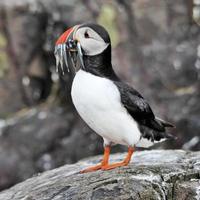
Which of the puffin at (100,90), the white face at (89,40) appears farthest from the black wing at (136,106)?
the white face at (89,40)

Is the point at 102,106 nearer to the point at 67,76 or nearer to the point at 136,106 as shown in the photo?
the point at 136,106

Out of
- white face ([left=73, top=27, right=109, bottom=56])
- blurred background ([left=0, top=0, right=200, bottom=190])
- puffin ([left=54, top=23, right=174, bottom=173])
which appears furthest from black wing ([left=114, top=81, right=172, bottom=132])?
blurred background ([left=0, top=0, right=200, bottom=190])

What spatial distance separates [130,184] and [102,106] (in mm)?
784

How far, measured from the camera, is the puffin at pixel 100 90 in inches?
214

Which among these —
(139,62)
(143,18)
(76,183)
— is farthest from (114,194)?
(143,18)

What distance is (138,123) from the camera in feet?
18.9

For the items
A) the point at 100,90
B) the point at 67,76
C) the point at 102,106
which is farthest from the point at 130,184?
the point at 67,76

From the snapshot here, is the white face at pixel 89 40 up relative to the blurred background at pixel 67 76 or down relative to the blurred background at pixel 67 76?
up

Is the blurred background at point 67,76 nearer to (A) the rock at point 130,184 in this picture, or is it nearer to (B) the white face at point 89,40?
(A) the rock at point 130,184

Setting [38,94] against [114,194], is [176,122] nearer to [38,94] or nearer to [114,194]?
[38,94]

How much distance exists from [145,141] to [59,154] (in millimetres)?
6065

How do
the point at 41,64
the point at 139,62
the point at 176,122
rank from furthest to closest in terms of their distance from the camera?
1. the point at 41,64
2. the point at 139,62
3. the point at 176,122

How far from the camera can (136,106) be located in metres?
5.68

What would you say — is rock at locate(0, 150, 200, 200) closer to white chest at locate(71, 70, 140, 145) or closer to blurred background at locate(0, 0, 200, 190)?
white chest at locate(71, 70, 140, 145)
